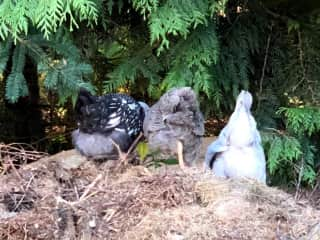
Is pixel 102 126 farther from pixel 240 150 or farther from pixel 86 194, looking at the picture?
pixel 86 194

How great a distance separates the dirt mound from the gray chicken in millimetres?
566

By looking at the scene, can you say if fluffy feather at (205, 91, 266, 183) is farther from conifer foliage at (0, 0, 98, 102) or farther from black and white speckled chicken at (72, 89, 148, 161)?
conifer foliage at (0, 0, 98, 102)

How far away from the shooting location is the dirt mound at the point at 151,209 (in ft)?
5.35

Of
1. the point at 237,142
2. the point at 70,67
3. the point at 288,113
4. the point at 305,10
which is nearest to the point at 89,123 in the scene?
the point at 70,67

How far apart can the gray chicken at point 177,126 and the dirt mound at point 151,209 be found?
1.86 ft

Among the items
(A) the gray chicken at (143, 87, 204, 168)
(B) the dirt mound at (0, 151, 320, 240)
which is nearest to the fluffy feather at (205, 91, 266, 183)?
(A) the gray chicken at (143, 87, 204, 168)

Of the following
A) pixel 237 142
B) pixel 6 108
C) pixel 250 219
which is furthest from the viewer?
pixel 6 108

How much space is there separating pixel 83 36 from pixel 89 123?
632 millimetres

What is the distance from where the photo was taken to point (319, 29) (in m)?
3.20

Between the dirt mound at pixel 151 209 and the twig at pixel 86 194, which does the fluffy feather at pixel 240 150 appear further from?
the twig at pixel 86 194

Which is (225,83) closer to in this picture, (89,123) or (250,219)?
(89,123)

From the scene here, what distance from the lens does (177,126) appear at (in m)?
2.44

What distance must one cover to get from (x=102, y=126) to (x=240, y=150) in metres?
0.68

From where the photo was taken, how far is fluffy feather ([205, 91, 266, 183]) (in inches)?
86.3
